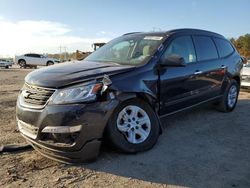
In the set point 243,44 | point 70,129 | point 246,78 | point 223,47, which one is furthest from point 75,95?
point 243,44

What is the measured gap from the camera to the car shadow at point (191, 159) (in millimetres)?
3506

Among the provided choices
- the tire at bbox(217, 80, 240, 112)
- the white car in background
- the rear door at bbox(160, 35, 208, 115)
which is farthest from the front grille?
the white car in background

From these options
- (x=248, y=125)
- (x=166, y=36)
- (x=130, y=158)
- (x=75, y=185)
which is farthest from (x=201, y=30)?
(x=75, y=185)

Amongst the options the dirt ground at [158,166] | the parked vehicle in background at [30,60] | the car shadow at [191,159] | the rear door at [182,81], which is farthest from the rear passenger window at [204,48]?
the parked vehicle in background at [30,60]

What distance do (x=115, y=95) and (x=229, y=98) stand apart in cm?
393

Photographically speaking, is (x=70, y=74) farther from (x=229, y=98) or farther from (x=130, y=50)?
(x=229, y=98)

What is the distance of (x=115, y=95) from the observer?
390 cm

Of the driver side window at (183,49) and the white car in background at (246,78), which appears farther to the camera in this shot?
the white car in background at (246,78)

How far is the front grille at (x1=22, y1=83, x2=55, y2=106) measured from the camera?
A: 12.2 ft

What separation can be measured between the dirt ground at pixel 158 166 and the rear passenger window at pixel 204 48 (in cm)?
149

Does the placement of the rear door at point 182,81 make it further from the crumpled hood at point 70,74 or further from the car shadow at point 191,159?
the crumpled hood at point 70,74

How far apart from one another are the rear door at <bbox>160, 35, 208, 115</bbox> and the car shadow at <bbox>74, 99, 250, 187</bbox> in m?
0.53

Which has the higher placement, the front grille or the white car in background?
the front grille

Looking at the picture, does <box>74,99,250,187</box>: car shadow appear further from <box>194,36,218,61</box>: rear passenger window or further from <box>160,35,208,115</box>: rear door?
<box>194,36,218,61</box>: rear passenger window
